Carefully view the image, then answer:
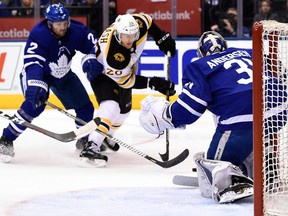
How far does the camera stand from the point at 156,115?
3.86m

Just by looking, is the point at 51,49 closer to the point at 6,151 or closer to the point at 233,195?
the point at 6,151

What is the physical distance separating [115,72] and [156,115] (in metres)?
1.05

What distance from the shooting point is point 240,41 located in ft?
23.5

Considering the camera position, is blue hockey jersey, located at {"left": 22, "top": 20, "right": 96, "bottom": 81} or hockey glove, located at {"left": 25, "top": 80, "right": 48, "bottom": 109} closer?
hockey glove, located at {"left": 25, "top": 80, "right": 48, "bottom": 109}

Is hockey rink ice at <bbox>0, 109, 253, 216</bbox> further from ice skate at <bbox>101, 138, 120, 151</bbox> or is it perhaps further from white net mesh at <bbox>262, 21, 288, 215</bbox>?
white net mesh at <bbox>262, 21, 288, 215</bbox>

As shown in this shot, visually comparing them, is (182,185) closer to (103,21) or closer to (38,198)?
(38,198)

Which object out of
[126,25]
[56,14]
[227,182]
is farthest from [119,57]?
[227,182]

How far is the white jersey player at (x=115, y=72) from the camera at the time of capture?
4754 mm

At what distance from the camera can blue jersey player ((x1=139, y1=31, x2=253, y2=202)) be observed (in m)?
3.61

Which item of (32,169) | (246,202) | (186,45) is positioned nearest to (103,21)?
(186,45)

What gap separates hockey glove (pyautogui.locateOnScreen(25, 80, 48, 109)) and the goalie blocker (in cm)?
146

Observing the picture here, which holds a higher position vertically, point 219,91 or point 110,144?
point 219,91

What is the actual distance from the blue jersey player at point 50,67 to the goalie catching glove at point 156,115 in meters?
1.08

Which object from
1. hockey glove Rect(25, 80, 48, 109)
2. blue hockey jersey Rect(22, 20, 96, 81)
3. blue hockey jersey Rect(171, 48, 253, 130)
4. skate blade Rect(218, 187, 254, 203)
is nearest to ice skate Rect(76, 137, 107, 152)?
blue hockey jersey Rect(22, 20, 96, 81)
